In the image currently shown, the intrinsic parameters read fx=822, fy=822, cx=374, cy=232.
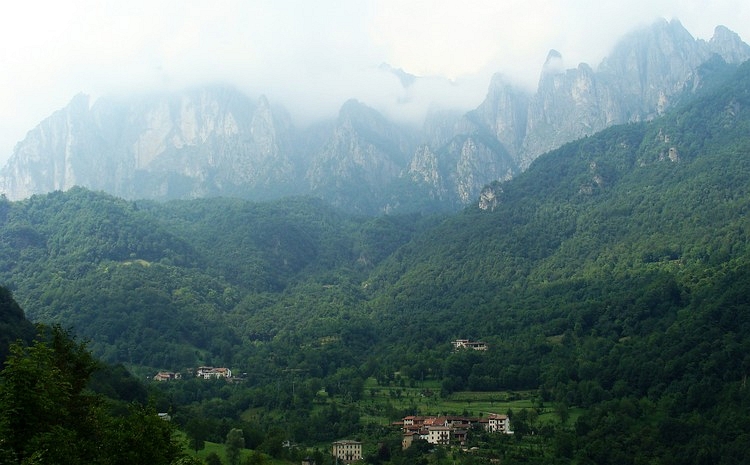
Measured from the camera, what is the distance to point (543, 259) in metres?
170

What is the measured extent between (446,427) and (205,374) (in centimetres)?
5397

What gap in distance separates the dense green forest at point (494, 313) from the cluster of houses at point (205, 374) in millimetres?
3926

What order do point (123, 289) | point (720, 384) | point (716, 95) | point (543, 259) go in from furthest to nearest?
point (716, 95) < point (543, 259) < point (123, 289) < point (720, 384)

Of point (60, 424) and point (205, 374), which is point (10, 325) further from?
point (205, 374)

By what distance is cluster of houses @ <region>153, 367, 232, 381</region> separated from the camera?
429 feet

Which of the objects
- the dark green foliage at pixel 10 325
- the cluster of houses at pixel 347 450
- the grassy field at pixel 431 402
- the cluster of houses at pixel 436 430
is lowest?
the cluster of houses at pixel 347 450

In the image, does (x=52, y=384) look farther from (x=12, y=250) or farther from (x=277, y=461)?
(x=12, y=250)

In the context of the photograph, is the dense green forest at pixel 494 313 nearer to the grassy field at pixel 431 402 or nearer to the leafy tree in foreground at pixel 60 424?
the grassy field at pixel 431 402

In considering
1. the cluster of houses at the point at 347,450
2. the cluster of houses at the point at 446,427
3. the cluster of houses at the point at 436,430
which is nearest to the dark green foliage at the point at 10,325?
the cluster of houses at the point at 347,450

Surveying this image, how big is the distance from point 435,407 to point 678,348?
3174 centimetres

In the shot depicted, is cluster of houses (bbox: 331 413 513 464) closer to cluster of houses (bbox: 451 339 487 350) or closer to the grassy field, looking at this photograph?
the grassy field

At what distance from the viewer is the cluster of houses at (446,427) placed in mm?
92750

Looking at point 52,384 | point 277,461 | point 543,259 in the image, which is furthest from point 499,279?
point 52,384

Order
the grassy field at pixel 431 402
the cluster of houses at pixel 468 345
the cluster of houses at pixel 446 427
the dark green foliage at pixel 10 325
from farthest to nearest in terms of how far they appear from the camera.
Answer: the cluster of houses at pixel 468 345 < the grassy field at pixel 431 402 < the cluster of houses at pixel 446 427 < the dark green foliage at pixel 10 325
